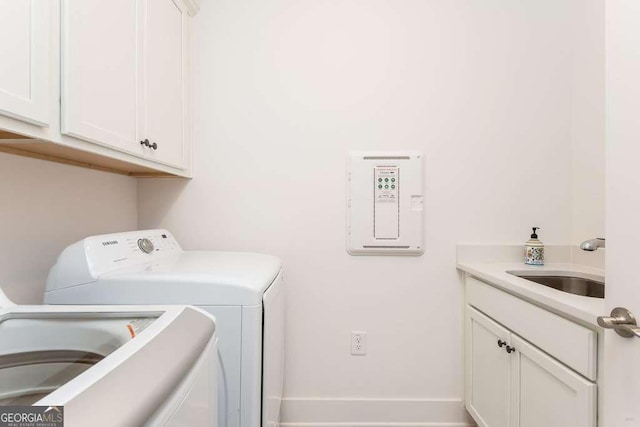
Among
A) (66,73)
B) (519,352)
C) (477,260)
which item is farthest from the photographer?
(477,260)

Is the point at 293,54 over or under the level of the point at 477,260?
over

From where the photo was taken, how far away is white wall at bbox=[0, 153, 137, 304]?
3.51ft

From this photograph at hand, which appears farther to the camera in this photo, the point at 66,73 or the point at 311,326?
the point at 311,326

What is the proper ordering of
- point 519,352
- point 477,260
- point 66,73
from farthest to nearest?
1. point 477,260
2. point 519,352
3. point 66,73

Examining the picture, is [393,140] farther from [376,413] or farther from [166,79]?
[376,413]

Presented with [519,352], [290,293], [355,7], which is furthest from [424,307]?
[355,7]

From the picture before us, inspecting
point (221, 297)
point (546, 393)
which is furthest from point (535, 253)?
point (221, 297)

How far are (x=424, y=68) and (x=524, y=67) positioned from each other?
22.5 inches

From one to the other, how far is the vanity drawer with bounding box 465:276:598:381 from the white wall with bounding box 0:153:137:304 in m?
1.87

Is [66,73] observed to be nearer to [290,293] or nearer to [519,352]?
[290,293]

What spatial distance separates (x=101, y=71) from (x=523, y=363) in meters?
1.87

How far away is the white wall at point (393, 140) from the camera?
1767mm

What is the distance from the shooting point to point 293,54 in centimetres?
178

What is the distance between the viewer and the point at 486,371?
4.86 feet
